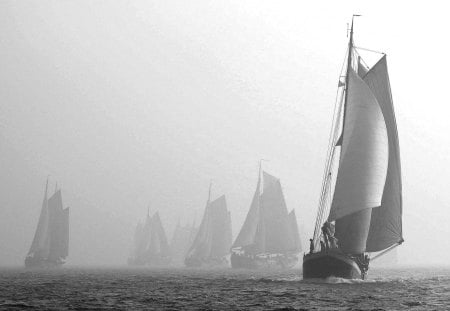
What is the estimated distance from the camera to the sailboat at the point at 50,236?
447 feet

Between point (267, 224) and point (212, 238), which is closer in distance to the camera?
point (267, 224)

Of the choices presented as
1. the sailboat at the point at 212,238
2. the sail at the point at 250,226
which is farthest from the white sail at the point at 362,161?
the sailboat at the point at 212,238

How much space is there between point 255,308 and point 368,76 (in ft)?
114

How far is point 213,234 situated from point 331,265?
93462mm

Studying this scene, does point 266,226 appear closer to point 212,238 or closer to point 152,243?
point 212,238

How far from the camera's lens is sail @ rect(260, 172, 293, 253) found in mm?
130500

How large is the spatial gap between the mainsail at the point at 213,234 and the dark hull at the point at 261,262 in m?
7.28

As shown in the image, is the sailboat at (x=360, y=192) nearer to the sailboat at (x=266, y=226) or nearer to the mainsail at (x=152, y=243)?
the sailboat at (x=266, y=226)

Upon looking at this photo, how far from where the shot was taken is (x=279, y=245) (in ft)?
433

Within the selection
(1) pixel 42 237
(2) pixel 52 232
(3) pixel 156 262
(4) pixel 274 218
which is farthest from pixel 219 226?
(3) pixel 156 262

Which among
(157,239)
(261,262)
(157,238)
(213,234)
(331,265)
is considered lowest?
(331,265)

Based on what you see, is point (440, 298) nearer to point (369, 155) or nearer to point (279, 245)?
point (369, 155)

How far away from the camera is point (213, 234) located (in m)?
151

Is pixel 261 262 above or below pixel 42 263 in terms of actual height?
above
